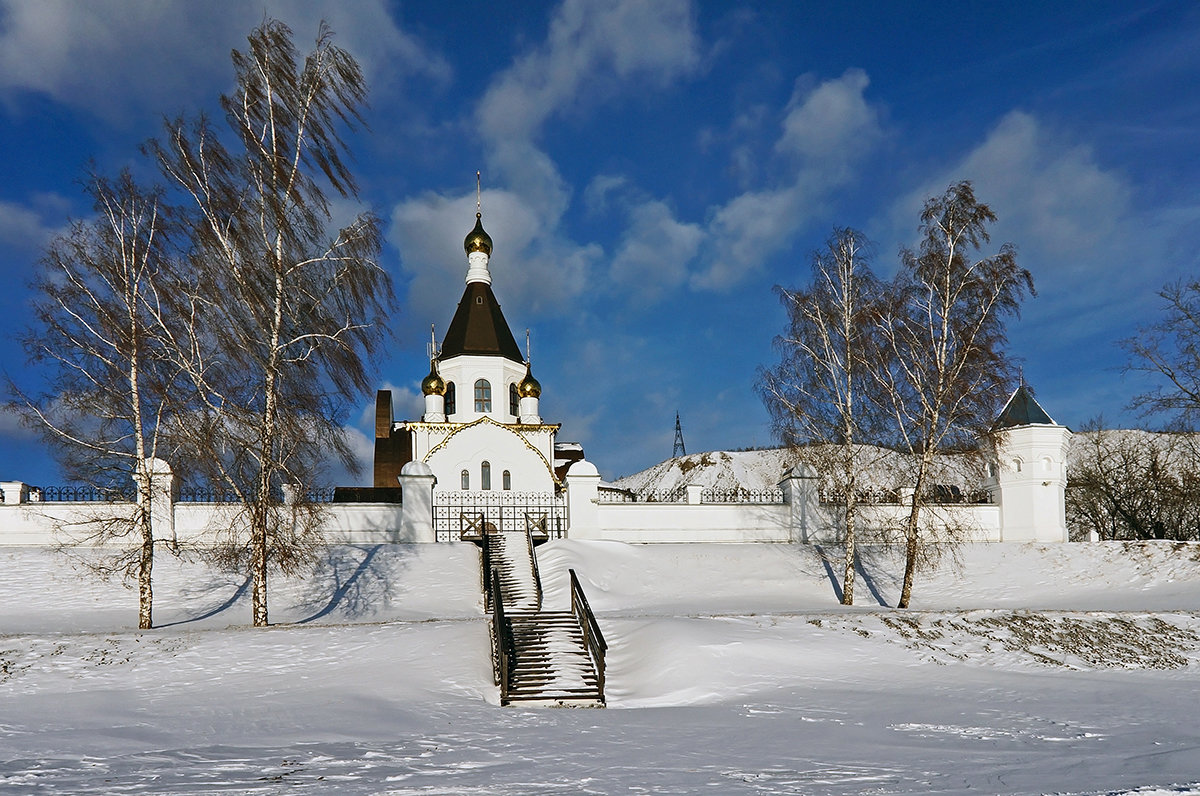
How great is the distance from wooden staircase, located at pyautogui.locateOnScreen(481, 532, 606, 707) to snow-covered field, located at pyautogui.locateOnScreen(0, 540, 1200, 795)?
37cm

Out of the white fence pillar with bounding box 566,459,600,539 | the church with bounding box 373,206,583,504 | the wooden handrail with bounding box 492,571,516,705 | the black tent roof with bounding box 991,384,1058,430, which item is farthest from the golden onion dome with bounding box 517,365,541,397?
the wooden handrail with bounding box 492,571,516,705

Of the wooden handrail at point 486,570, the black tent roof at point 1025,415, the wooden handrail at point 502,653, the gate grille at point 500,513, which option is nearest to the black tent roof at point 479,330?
the gate grille at point 500,513

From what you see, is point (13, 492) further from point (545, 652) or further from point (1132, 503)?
point (1132, 503)

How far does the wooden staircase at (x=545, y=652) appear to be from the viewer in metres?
11.5

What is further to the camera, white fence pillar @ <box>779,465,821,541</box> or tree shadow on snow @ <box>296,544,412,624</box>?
white fence pillar @ <box>779,465,821,541</box>

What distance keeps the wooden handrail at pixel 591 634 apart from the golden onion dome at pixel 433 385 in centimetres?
2162

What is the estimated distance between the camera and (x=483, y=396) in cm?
3606

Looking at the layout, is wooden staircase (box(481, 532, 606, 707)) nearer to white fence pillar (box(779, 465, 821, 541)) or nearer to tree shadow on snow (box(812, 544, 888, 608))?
tree shadow on snow (box(812, 544, 888, 608))

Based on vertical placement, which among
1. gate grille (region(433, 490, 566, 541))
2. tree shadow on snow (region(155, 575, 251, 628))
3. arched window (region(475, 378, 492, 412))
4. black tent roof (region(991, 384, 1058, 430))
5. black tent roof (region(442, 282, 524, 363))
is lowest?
tree shadow on snow (region(155, 575, 251, 628))

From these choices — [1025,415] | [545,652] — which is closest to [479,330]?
[1025,415]

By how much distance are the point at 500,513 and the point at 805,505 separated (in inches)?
337

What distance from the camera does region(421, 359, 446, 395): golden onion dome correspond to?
35.5 m

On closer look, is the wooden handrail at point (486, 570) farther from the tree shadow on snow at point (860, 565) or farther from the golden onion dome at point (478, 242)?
the golden onion dome at point (478, 242)

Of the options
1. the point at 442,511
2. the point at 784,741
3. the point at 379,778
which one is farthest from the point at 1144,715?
the point at 442,511
